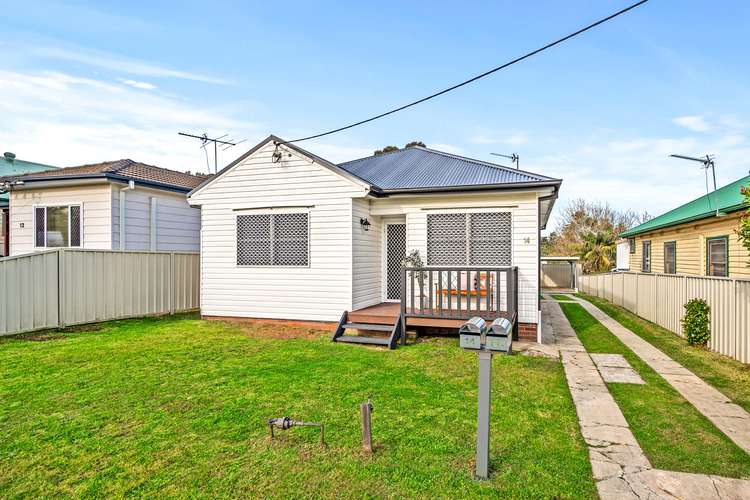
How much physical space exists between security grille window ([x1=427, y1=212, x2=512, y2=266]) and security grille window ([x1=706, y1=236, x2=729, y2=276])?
6.48 metres

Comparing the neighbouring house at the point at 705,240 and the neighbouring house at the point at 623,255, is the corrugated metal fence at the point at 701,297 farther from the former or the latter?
the neighbouring house at the point at 623,255

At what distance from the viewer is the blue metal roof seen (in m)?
8.52

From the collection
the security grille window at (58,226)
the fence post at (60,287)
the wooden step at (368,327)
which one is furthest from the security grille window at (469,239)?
the security grille window at (58,226)

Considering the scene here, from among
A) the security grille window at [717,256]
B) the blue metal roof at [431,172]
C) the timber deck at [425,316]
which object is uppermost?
the blue metal roof at [431,172]

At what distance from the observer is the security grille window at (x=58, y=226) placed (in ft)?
37.2

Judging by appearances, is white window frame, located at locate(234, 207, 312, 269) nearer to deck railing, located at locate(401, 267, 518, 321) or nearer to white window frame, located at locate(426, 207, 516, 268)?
deck railing, located at locate(401, 267, 518, 321)

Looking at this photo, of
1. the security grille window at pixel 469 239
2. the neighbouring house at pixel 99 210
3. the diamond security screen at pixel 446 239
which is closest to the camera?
the security grille window at pixel 469 239

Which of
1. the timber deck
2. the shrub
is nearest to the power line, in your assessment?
the timber deck

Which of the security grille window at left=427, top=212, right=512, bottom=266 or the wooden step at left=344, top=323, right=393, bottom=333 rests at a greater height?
the security grille window at left=427, top=212, right=512, bottom=266

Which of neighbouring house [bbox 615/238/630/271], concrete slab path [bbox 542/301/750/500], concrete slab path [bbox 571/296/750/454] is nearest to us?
concrete slab path [bbox 542/301/750/500]

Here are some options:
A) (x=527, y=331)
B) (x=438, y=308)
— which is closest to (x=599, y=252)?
(x=527, y=331)

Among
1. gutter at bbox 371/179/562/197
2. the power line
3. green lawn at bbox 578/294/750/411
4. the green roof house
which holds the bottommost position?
green lawn at bbox 578/294/750/411

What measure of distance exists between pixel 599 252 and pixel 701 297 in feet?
74.0

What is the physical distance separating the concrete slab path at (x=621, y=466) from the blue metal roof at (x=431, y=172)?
4450 mm
